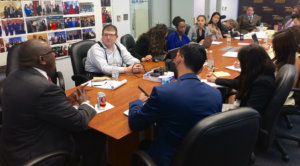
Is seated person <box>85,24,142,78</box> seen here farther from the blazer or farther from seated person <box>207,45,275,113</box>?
the blazer

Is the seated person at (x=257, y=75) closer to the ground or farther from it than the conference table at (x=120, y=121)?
farther from it

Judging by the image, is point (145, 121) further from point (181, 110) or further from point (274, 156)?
point (274, 156)

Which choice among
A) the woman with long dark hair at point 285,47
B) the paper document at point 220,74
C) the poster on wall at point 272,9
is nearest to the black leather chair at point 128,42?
the paper document at point 220,74

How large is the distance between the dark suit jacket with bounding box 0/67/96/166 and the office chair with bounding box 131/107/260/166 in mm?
803

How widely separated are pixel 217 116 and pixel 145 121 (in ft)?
1.75

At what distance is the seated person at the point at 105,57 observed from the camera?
9.27 ft

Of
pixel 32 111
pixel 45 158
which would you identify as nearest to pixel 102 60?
pixel 32 111

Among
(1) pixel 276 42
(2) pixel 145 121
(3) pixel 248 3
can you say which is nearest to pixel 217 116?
(2) pixel 145 121

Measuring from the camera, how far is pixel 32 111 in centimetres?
147

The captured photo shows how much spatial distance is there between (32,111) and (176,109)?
2.74ft

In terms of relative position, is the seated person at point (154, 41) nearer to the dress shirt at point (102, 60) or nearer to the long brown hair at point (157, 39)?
the long brown hair at point (157, 39)

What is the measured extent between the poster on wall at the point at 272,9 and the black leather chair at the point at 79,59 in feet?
24.9

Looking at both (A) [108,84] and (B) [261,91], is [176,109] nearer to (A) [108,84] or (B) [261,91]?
(B) [261,91]

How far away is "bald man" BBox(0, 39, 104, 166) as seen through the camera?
4.78ft
